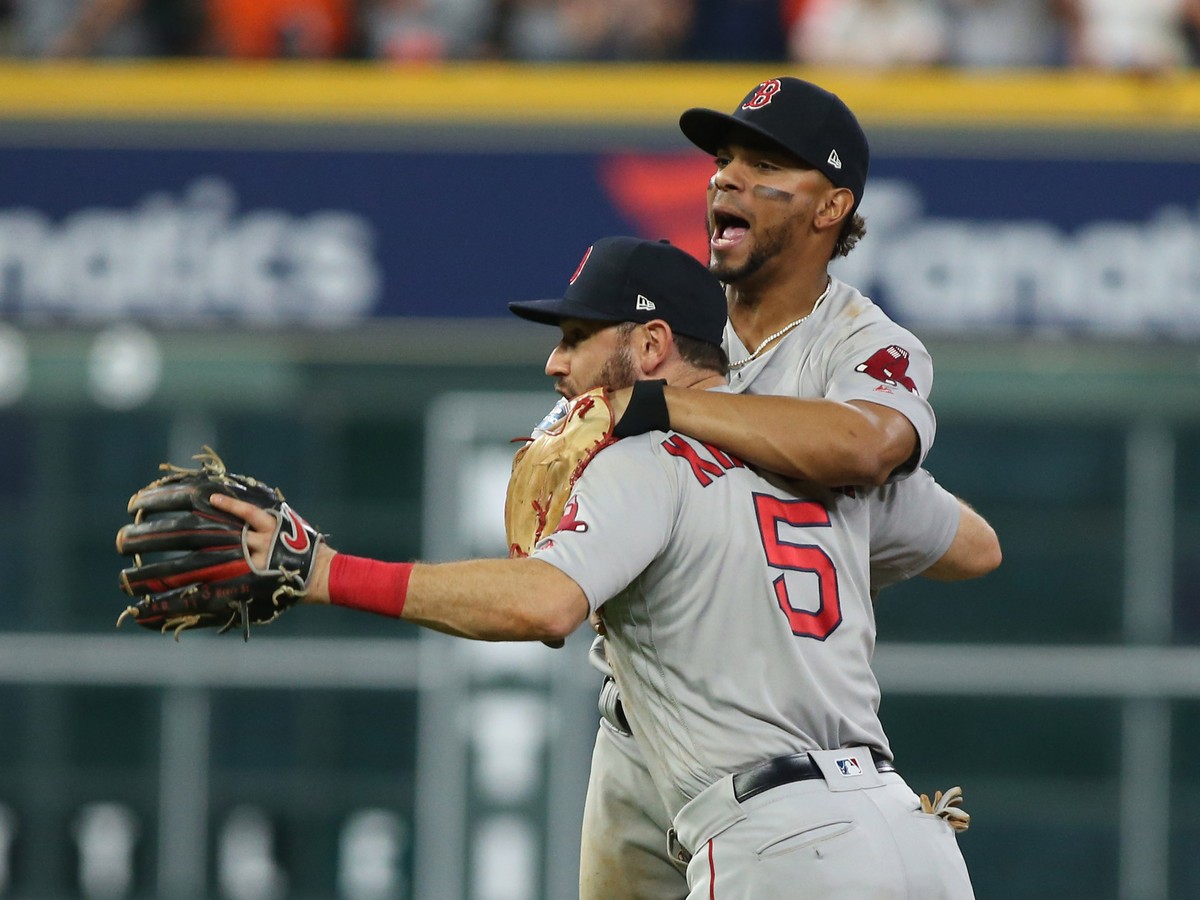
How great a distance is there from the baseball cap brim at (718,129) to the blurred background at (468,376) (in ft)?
22.2

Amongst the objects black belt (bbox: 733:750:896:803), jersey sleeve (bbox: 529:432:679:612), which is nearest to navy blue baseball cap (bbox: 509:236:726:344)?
jersey sleeve (bbox: 529:432:679:612)

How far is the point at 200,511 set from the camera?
10.7 ft

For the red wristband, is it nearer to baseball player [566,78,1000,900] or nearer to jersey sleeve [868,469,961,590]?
baseball player [566,78,1000,900]

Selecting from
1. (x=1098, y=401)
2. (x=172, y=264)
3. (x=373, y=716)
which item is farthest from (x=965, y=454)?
(x=172, y=264)

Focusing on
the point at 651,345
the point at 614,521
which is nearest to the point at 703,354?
the point at 651,345

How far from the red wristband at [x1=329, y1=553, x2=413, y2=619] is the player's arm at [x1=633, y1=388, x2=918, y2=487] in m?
0.56

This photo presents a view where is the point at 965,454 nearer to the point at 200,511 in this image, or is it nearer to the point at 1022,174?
the point at 1022,174

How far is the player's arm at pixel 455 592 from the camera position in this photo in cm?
326

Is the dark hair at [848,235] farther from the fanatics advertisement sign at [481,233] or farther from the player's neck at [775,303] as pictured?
the fanatics advertisement sign at [481,233]

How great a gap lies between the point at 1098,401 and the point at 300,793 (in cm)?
518

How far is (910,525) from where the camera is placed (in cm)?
403

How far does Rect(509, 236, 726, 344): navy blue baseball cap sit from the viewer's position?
12.0 ft

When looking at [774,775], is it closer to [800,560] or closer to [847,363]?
[800,560]

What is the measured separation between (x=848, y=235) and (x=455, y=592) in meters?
1.35
